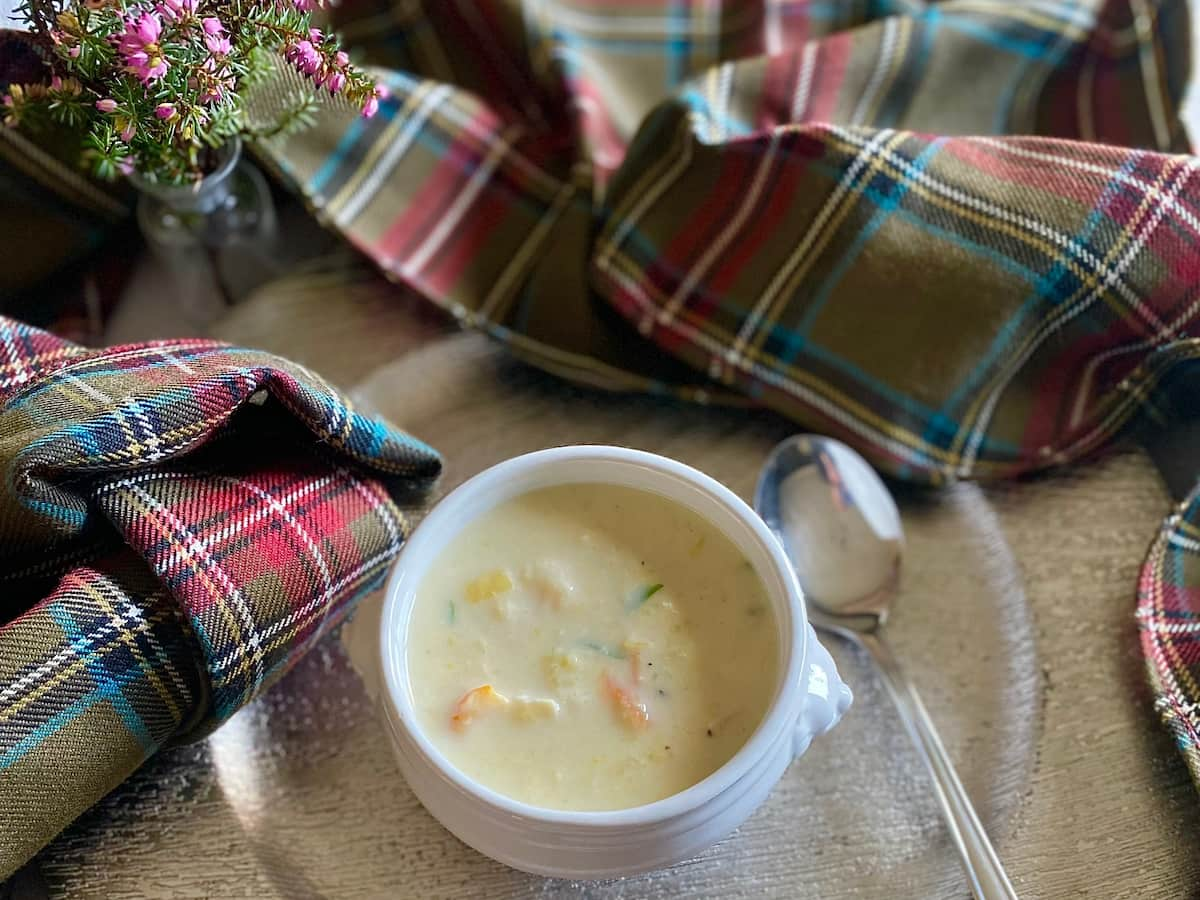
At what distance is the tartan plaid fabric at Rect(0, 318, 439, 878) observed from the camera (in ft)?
1.79

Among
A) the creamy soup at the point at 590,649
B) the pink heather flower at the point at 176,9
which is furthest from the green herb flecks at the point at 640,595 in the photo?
the pink heather flower at the point at 176,9

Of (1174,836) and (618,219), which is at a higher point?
(618,219)

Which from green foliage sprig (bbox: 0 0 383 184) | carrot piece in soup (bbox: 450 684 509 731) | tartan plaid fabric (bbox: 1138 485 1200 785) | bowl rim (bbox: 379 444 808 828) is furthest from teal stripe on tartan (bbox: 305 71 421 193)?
tartan plaid fabric (bbox: 1138 485 1200 785)

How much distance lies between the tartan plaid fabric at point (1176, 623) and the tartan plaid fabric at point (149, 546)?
445 mm

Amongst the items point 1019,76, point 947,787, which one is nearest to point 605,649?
point 947,787

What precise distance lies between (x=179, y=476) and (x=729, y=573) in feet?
0.96

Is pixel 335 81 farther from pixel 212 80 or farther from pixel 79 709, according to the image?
pixel 79 709

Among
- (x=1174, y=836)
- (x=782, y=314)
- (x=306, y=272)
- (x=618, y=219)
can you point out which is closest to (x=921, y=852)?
(x=1174, y=836)

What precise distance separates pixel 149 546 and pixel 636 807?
0.27 meters

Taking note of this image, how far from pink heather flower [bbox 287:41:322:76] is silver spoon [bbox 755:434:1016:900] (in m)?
0.37

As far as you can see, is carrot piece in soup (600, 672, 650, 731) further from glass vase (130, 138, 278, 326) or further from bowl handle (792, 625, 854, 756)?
glass vase (130, 138, 278, 326)

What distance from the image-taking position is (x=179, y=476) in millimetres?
598

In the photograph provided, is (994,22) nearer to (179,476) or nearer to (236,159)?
(236,159)

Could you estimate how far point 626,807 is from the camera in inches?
20.6
